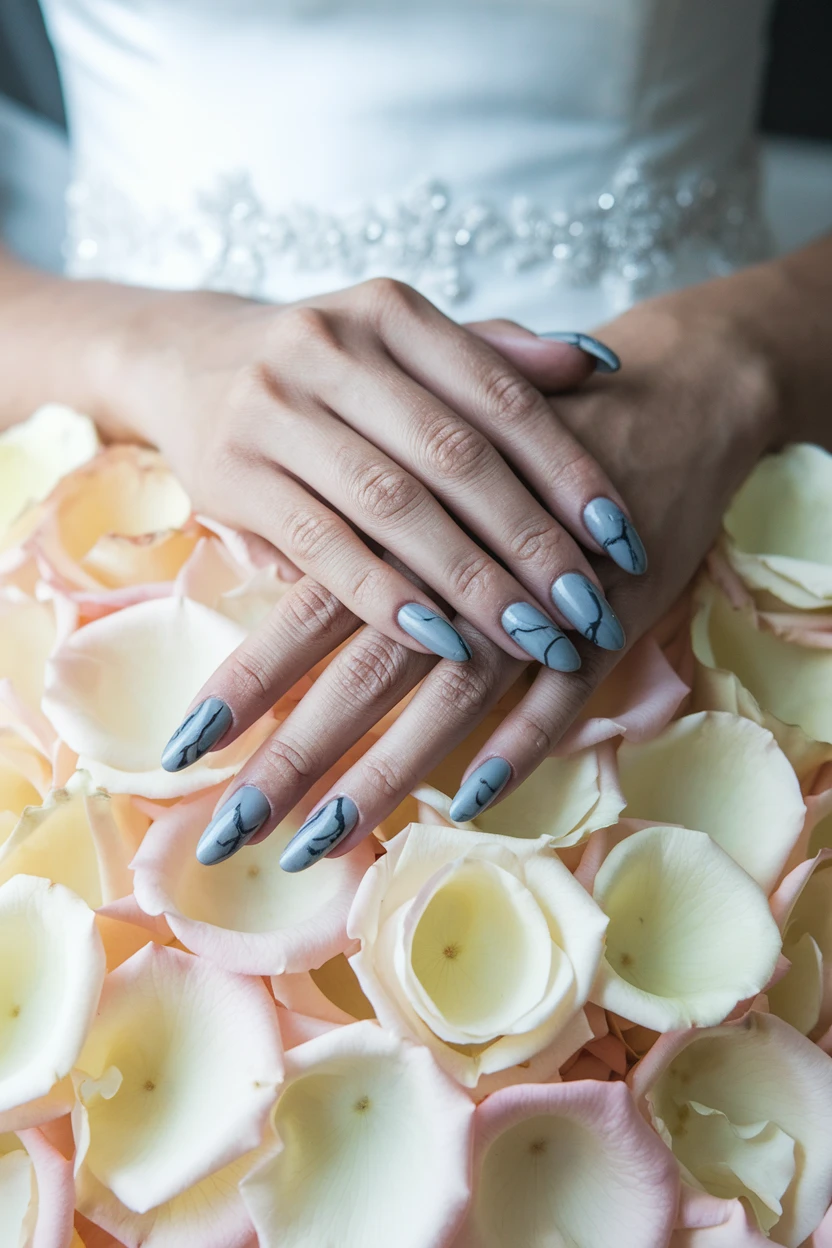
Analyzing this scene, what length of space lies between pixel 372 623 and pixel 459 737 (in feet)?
0.24

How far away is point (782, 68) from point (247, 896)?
5.48 ft

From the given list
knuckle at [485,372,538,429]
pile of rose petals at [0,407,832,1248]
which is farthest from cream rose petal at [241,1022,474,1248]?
knuckle at [485,372,538,429]

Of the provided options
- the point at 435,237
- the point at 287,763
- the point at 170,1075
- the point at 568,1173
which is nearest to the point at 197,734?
the point at 287,763

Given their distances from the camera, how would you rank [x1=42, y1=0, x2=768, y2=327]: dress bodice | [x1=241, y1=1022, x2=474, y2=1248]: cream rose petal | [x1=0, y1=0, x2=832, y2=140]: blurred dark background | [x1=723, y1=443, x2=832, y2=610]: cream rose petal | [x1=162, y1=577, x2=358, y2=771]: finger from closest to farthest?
[x1=241, y1=1022, x2=474, y2=1248]: cream rose petal → [x1=162, y1=577, x2=358, y2=771]: finger → [x1=723, y1=443, x2=832, y2=610]: cream rose petal → [x1=42, y1=0, x2=768, y2=327]: dress bodice → [x1=0, y1=0, x2=832, y2=140]: blurred dark background

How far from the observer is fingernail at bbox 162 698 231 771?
0.49 m

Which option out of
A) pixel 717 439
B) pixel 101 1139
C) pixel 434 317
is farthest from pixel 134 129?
pixel 101 1139

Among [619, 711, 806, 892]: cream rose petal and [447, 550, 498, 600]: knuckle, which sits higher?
[447, 550, 498, 600]: knuckle

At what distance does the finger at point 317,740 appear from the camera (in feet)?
1.56

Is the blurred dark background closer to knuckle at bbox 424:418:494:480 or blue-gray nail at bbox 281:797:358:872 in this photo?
knuckle at bbox 424:418:494:480

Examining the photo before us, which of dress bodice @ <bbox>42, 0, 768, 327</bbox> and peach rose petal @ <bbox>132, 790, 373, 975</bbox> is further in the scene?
dress bodice @ <bbox>42, 0, 768, 327</bbox>

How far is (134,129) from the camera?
994 mm

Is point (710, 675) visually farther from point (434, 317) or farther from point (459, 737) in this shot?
point (434, 317)

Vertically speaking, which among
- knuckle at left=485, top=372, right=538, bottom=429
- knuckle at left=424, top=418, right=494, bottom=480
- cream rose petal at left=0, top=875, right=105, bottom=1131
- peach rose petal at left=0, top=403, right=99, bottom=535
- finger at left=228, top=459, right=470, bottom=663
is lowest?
cream rose petal at left=0, top=875, right=105, bottom=1131

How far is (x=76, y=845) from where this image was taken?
48 cm
